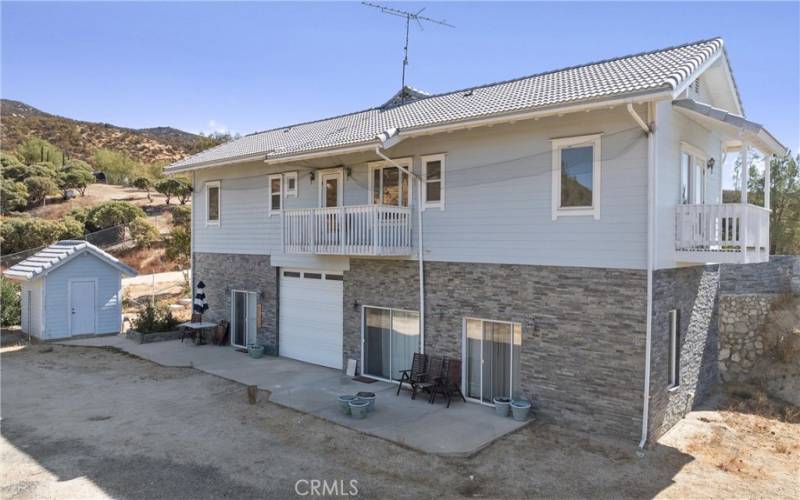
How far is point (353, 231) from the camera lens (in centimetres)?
1241

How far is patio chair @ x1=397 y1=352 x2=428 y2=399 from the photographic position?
11.7 meters

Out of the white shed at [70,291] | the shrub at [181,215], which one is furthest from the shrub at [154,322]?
the shrub at [181,215]

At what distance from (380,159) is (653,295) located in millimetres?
6979

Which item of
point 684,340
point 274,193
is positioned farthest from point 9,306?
point 684,340

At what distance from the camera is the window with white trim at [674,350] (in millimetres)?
10602

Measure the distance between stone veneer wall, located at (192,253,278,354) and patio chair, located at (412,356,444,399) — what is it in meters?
6.10

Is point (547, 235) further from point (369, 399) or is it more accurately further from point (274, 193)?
point (274, 193)

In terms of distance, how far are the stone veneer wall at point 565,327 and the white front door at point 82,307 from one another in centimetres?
1337

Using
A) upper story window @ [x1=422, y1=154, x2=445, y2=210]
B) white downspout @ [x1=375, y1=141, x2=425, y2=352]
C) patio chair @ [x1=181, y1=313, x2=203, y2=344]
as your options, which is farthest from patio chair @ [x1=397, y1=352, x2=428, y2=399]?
patio chair @ [x1=181, y1=313, x2=203, y2=344]

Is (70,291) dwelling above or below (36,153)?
below

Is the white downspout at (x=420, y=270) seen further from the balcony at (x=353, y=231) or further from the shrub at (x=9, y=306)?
the shrub at (x=9, y=306)

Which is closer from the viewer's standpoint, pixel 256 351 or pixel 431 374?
pixel 431 374

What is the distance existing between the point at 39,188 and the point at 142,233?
15.1 metres

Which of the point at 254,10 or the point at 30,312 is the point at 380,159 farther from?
the point at 30,312
